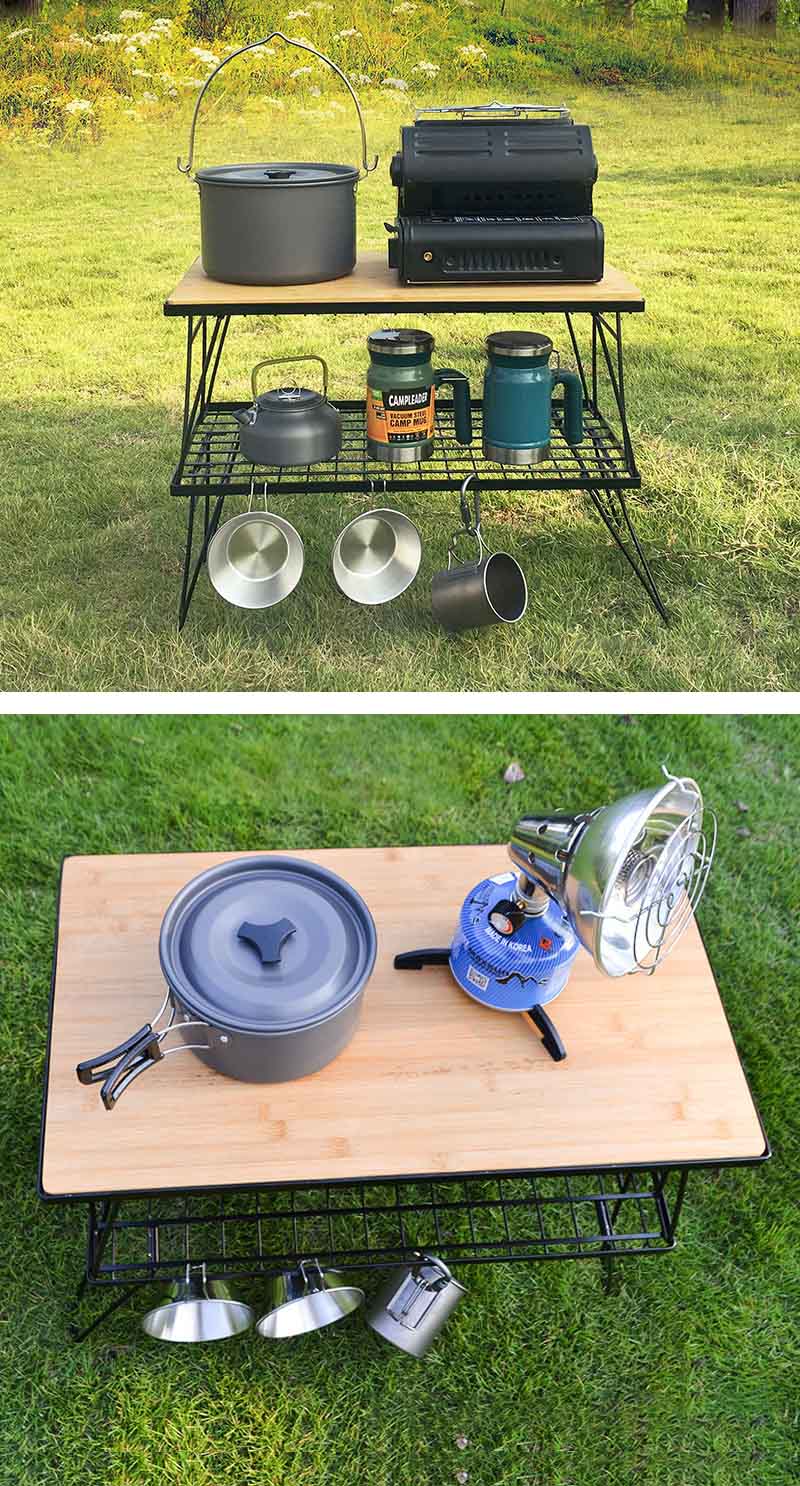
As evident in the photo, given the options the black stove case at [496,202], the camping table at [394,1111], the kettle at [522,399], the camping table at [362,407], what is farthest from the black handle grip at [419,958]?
→ the black stove case at [496,202]

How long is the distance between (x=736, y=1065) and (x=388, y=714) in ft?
6.09

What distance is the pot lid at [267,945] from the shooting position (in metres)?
2.01

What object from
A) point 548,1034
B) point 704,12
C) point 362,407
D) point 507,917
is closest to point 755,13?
point 704,12

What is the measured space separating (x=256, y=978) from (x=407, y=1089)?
1.00ft

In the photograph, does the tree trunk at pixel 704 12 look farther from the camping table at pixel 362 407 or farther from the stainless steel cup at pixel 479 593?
the stainless steel cup at pixel 479 593

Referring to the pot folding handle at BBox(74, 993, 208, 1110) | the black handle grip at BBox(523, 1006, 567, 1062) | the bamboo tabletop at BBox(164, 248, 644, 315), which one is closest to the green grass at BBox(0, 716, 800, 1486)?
the black handle grip at BBox(523, 1006, 567, 1062)

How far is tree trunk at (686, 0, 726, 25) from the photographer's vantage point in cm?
690

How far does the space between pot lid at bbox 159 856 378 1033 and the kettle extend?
152 cm

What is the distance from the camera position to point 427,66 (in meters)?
6.87

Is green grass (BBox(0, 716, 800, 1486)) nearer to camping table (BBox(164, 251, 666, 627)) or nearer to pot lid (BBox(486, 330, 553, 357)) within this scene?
camping table (BBox(164, 251, 666, 627))

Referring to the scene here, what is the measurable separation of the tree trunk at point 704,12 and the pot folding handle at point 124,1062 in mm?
6776

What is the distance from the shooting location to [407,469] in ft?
11.5

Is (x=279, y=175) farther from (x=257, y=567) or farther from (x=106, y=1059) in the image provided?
(x=106, y=1059)

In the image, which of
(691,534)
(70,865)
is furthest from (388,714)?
(70,865)
